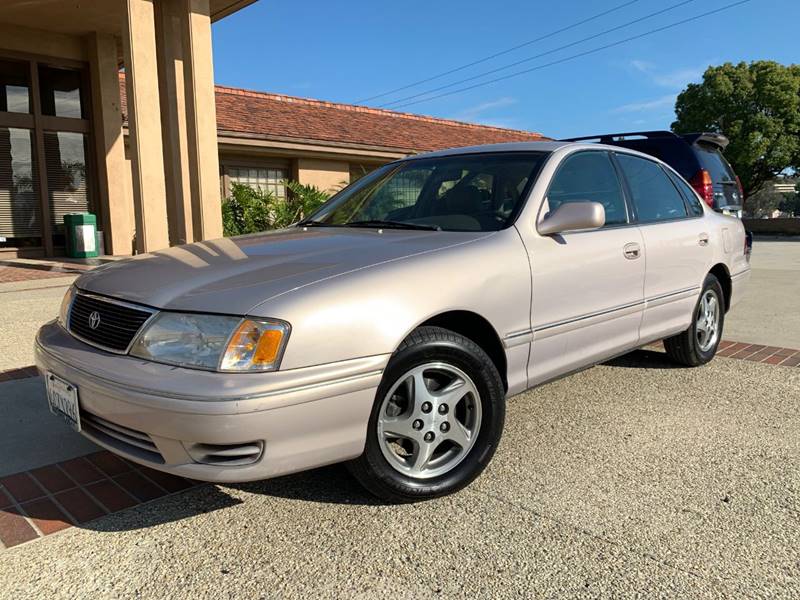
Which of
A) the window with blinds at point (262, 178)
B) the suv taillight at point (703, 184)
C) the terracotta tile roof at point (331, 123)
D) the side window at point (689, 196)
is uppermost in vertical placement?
the terracotta tile roof at point (331, 123)

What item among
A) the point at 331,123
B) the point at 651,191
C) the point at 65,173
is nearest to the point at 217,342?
the point at 651,191

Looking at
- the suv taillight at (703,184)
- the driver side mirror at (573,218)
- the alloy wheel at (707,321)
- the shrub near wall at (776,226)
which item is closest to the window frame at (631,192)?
the alloy wheel at (707,321)

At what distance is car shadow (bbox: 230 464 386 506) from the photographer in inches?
110

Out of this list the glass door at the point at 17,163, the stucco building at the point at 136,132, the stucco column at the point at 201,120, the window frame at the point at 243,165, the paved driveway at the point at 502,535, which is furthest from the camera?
the window frame at the point at 243,165

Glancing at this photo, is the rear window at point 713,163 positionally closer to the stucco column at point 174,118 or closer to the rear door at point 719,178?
the rear door at point 719,178

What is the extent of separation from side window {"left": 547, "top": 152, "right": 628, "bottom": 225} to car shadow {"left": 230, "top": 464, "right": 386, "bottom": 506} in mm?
1785

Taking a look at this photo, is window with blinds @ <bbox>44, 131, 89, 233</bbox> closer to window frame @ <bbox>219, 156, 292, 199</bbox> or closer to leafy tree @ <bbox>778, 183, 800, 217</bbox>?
window frame @ <bbox>219, 156, 292, 199</bbox>

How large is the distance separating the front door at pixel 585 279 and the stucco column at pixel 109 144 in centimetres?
1197

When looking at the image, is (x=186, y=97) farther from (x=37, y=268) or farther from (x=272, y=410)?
(x=272, y=410)

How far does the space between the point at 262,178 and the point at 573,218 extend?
45.7 ft

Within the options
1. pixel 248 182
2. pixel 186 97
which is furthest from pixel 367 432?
pixel 248 182

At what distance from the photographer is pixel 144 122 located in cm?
988

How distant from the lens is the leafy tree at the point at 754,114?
31.3 m

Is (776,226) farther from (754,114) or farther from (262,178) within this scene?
(262,178)
